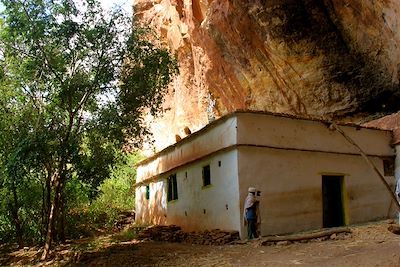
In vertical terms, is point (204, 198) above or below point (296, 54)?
below

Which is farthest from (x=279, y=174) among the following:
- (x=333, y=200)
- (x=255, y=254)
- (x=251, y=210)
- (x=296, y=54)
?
(x=296, y=54)

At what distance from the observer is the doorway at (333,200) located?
1539 cm

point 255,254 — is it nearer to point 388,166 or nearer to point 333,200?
point 333,200

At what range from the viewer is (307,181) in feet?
48.5

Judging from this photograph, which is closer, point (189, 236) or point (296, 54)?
point (189, 236)

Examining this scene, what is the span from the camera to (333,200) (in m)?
15.7

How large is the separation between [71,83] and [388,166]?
1246 centimetres

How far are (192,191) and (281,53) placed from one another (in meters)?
7.65

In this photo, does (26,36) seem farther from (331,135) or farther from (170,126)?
(170,126)

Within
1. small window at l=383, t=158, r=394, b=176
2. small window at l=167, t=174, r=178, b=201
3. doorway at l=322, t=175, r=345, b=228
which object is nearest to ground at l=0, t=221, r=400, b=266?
doorway at l=322, t=175, r=345, b=228

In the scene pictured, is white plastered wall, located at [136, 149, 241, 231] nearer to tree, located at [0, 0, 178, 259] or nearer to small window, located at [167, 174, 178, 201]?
small window, located at [167, 174, 178, 201]

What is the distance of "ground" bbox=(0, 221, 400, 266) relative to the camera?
8.88m

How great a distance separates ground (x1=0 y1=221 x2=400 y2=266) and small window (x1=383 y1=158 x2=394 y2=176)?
5.49 metres

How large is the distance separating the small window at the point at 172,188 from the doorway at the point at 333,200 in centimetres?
612
